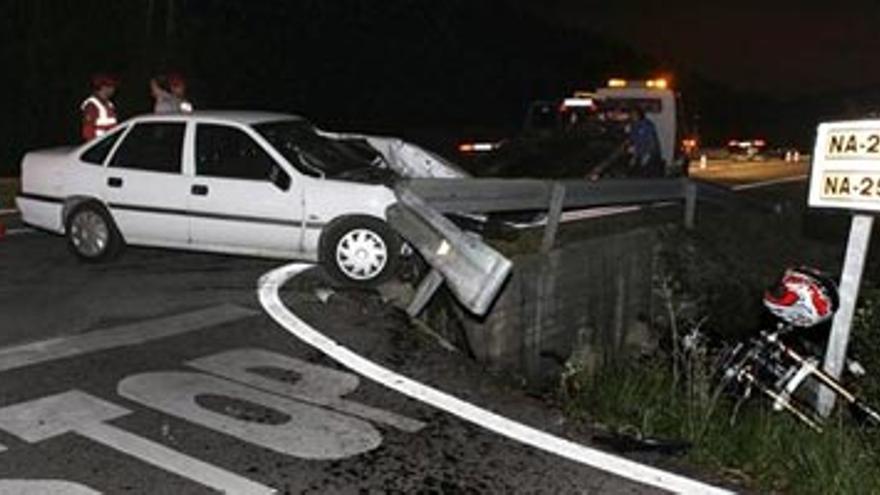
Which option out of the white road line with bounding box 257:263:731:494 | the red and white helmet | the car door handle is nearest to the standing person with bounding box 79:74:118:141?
the car door handle

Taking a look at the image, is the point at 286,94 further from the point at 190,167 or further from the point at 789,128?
the point at 789,128

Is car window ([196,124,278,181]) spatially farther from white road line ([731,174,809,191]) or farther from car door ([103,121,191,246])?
A: white road line ([731,174,809,191])

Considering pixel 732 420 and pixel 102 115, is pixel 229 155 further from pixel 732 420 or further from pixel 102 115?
pixel 732 420

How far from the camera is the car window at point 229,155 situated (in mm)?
9328

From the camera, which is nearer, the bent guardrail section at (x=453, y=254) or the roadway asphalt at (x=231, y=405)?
the roadway asphalt at (x=231, y=405)

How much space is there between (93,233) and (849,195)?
651 cm

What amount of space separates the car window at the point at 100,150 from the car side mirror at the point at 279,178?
1.63 m

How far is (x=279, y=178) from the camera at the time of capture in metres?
9.21

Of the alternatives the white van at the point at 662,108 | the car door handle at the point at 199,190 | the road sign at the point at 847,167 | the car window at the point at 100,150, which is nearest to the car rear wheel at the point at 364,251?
the car door handle at the point at 199,190

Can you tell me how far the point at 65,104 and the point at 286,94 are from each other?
12.8 m

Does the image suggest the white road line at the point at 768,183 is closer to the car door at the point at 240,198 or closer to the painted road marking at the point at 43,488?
the car door at the point at 240,198

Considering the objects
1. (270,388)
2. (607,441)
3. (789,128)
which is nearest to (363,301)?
(270,388)

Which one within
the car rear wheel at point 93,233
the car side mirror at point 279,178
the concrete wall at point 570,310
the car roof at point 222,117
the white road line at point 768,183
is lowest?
the white road line at point 768,183

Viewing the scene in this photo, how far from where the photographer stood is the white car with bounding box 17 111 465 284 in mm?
8969
